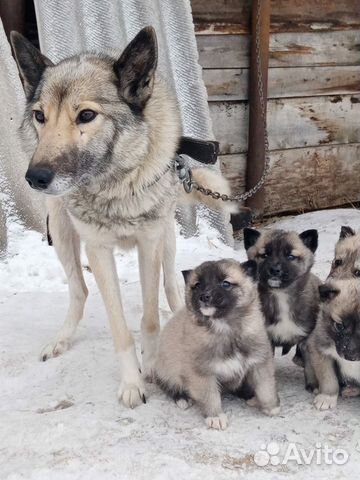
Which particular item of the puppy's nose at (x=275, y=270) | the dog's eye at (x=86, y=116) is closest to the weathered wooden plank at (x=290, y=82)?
the puppy's nose at (x=275, y=270)

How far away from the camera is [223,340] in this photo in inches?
106

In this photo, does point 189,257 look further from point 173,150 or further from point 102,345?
point 173,150

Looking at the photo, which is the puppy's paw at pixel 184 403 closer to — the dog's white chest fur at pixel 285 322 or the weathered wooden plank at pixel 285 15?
the dog's white chest fur at pixel 285 322

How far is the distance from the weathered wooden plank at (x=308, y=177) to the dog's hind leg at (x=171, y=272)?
3035 mm

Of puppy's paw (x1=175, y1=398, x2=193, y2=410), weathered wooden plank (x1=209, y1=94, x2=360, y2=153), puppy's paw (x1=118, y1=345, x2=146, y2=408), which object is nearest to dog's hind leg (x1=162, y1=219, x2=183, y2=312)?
puppy's paw (x1=118, y1=345, x2=146, y2=408)

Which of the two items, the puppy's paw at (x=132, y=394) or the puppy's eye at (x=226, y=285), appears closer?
the puppy's eye at (x=226, y=285)

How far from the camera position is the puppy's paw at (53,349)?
3.53m

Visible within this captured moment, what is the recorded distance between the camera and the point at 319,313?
2930 mm

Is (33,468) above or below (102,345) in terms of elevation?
above

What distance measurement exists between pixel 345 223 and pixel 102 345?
3712 mm

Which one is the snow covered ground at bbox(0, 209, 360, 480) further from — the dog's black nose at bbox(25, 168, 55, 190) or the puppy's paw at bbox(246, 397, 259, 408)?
the dog's black nose at bbox(25, 168, 55, 190)

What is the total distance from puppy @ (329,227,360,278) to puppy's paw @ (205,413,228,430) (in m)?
1.09

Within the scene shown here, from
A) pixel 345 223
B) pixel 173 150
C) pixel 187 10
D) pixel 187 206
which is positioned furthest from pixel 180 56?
pixel 173 150

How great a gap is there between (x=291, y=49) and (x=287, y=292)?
14.6 ft
